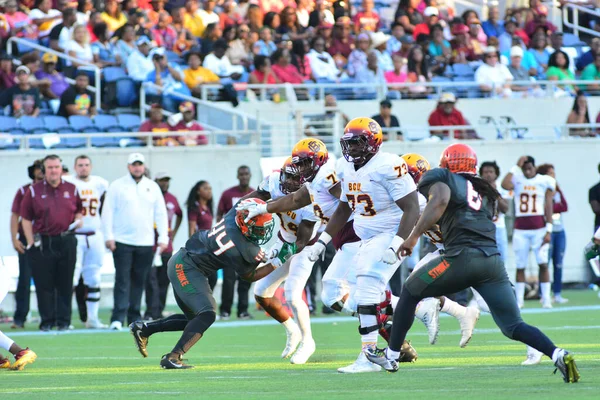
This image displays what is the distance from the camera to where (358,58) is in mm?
21203

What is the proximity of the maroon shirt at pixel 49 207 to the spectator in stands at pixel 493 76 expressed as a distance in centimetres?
933

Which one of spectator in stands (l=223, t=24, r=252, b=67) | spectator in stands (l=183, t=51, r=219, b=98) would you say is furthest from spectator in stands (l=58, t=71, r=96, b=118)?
spectator in stands (l=223, t=24, r=252, b=67)

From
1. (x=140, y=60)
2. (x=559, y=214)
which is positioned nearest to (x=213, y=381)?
(x=559, y=214)

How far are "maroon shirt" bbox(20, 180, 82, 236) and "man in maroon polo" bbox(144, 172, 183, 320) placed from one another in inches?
54.8

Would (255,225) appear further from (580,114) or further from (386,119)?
(580,114)

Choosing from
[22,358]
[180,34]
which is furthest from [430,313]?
[180,34]

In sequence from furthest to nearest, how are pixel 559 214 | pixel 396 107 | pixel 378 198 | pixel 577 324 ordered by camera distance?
pixel 396 107
pixel 559 214
pixel 577 324
pixel 378 198

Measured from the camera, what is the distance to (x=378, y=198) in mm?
8711

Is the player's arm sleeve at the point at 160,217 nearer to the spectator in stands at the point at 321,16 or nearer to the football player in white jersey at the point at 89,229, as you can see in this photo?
the football player in white jersey at the point at 89,229

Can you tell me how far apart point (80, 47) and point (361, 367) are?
39.4ft

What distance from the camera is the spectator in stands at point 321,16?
2260 cm

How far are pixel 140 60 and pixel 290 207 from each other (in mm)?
10282

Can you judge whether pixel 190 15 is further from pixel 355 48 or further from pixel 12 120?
pixel 12 120

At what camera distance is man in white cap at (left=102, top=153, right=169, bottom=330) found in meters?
13.9
